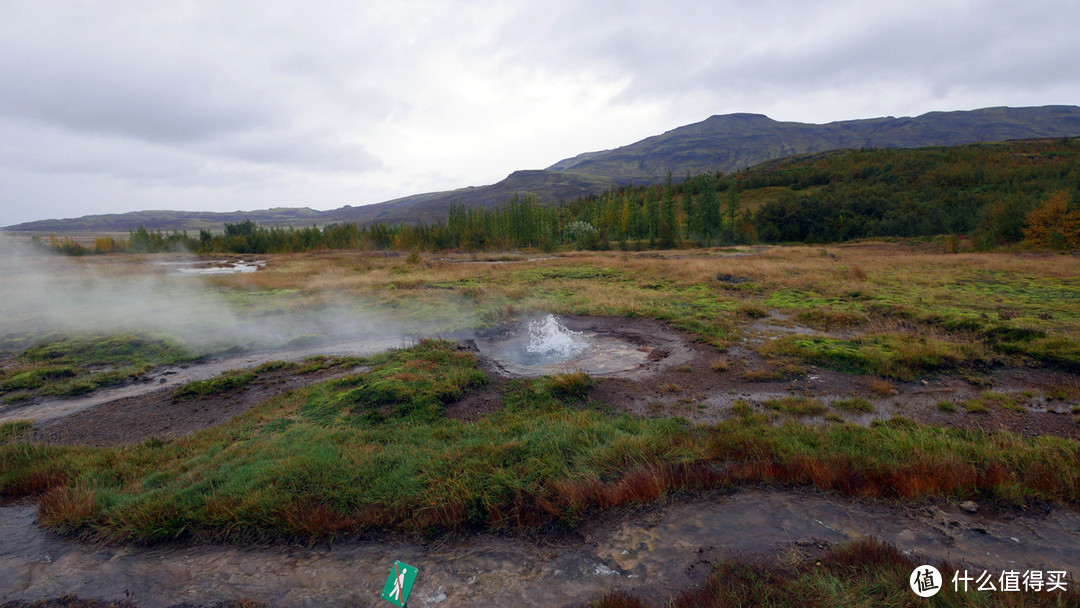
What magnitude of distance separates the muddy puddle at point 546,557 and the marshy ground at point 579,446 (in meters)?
0.03

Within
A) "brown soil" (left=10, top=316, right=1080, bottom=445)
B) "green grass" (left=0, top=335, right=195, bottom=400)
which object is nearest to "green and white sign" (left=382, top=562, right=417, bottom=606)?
"brown soil" (left=10, top=316, right=1080, bottom=445)

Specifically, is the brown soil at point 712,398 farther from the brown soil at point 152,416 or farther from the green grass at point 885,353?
the green grass at point 885,353

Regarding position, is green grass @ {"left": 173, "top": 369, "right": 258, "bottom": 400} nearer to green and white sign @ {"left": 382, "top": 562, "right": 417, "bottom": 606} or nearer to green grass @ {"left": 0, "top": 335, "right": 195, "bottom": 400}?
green grass @ {"left": 0, "top": 335, "right": 195, "bottom": 400}

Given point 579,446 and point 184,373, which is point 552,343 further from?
point 184,373

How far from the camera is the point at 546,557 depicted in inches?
177

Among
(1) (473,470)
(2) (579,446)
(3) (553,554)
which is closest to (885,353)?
(2) (579,446)

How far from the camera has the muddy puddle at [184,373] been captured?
9.55 m

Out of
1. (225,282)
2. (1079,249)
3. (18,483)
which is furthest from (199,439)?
(1079,249)

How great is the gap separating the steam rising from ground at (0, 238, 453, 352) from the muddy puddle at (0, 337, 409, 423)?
79 cm

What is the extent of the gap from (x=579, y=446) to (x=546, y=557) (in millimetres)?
2010

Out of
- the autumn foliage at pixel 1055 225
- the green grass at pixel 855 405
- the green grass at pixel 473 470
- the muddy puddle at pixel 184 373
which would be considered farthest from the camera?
the autumn foliage at pixel 1055 225

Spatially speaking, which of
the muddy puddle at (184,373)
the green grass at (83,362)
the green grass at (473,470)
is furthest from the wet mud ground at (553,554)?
the green grass at (83,362)

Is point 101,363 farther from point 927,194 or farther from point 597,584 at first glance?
point 927,194

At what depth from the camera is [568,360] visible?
11.8 metres
